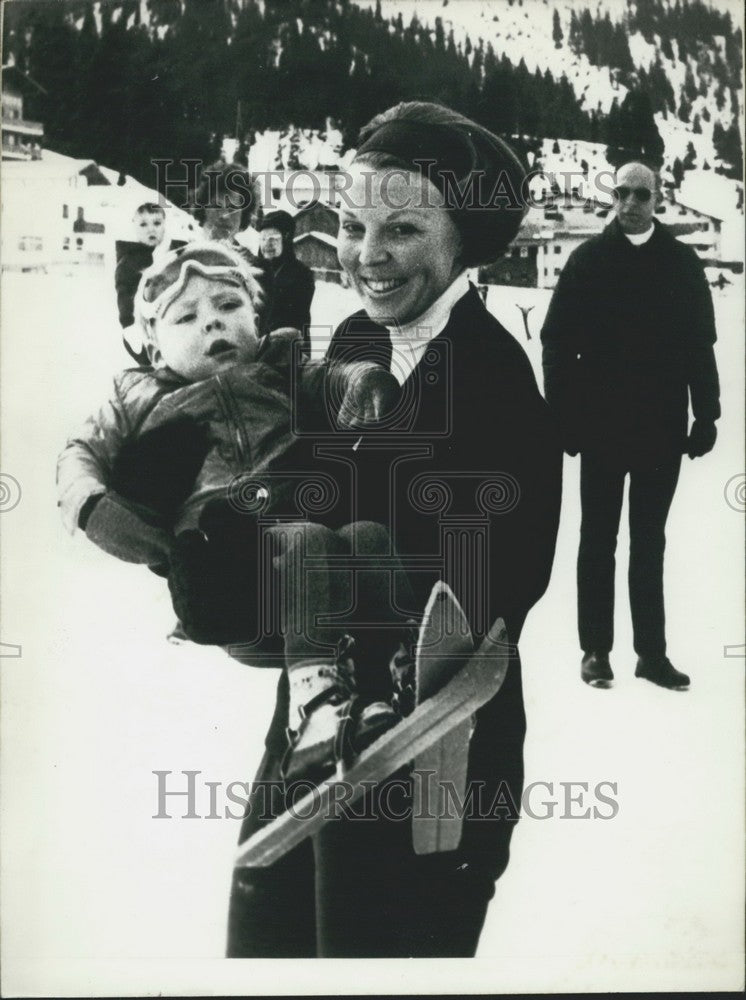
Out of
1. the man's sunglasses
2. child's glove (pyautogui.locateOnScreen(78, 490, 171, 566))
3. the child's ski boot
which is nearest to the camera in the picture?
the child's ski boot

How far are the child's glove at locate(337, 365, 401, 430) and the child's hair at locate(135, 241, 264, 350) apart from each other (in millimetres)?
408

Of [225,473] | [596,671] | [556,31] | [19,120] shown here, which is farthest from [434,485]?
[19,120]

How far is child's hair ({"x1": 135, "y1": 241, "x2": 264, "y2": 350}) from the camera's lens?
10.0ft

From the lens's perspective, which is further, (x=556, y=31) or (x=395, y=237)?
(x=556, y=31)

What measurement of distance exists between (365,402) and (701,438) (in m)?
1.12

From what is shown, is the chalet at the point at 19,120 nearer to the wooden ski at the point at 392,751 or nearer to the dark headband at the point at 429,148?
the dark headband at the point at 429,148

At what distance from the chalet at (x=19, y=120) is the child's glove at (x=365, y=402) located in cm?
131

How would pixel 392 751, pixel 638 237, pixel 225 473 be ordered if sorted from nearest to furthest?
pixel 392 751 → pixel 225 473 → pixel 638 237

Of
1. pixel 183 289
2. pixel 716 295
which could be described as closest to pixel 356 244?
pixel 183 289

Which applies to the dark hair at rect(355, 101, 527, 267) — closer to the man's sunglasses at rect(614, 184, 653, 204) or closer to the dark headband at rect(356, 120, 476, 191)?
the dark headband at rect(356, 120, 476, 191)

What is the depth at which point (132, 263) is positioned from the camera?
3.07 meters

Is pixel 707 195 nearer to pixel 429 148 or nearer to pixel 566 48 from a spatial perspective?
pixel 566 48

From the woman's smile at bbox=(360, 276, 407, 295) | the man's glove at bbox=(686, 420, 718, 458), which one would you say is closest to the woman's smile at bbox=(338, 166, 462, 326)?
the woman's smile at bbox=(360, 276, 407, 295)

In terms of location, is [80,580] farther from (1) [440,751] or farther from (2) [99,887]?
(1) [440,751]
